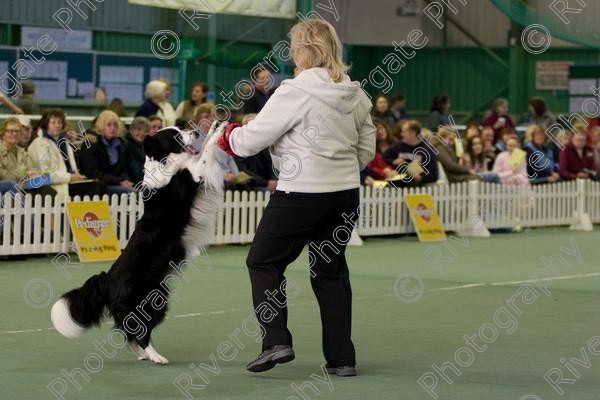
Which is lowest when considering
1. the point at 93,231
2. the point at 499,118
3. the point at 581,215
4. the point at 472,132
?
the point at 581,215

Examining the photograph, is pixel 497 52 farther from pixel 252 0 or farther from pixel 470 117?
pixel 252 0

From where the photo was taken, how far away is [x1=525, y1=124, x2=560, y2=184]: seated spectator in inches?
622

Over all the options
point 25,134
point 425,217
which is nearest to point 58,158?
point 25,134

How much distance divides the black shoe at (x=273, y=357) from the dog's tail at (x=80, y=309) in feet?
2.93

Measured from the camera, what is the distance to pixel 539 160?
1594cm

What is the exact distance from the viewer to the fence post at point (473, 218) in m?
14.2

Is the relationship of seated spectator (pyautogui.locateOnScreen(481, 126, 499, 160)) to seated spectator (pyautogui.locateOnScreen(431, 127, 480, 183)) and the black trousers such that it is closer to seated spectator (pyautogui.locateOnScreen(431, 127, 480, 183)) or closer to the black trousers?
seated spectator (pyautogui.locateOnScreen(431, 127, 480, 183))

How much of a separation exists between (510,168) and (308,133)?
10.2m

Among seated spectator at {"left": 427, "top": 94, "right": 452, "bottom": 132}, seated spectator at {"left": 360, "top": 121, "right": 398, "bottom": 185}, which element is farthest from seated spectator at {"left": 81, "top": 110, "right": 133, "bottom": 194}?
seated spectator at {"left": 427, "top": 94, "right": 452, "bottom": 132}

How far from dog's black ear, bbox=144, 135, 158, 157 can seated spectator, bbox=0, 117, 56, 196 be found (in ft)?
15.8

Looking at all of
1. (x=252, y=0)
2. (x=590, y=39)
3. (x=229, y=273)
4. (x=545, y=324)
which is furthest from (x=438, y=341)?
(x=590, y=39)

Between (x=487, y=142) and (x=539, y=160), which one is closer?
(x=487, y=142)

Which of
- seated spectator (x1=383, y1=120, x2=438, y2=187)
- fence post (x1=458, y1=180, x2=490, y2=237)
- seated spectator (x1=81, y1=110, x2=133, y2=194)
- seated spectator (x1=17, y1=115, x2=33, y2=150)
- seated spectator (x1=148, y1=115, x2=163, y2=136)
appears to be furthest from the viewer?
fence post (x1=458, y1=180, x2=490, y2=237)

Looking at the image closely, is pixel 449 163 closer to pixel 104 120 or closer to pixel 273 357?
pixel 104 120
